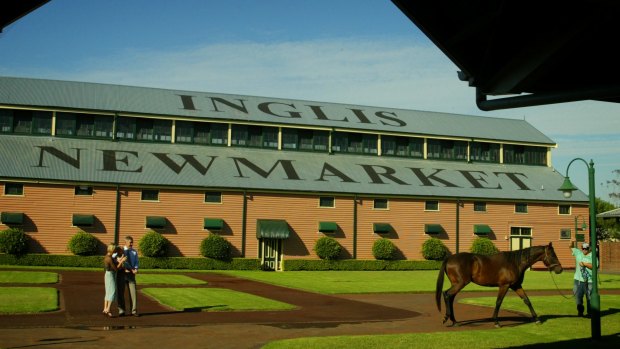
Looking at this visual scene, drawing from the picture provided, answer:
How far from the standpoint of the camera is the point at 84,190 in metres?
40.5

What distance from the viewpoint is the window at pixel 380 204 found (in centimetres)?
4584

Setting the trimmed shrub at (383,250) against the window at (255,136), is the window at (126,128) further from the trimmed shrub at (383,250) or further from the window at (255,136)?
the trimmed shrub at (383,250)

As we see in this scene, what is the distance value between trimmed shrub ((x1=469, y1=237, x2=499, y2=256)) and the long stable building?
0.85m

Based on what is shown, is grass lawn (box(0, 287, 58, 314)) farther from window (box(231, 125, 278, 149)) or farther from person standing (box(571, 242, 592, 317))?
window (box(231, 125, 278, 149))

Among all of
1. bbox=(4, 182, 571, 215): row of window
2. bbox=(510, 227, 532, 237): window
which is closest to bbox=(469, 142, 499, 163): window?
bbox=(4, 182, 571, 215): row of window

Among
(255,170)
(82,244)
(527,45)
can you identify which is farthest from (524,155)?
(527,45)

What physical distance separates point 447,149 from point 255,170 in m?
16.8

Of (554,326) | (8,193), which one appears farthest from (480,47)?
(8,193)

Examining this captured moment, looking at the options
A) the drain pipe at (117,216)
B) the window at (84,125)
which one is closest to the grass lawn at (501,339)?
the drain pipe at (117,216)

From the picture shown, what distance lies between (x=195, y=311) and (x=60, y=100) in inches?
1268

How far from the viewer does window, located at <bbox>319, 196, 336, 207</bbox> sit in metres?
44.8

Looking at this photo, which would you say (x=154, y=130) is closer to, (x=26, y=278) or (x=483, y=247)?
(x=26, y=278)

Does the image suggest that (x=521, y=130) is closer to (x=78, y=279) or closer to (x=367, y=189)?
(x=367, y=189)

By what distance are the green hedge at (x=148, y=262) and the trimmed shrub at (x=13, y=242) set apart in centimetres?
33
